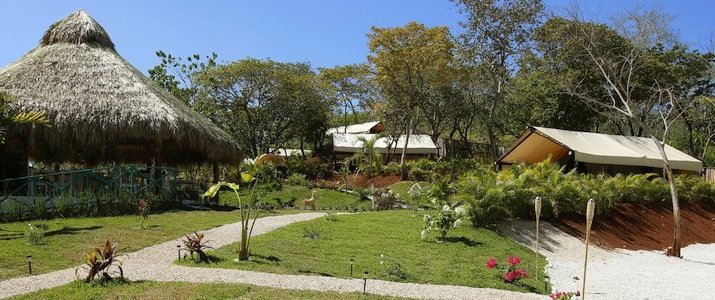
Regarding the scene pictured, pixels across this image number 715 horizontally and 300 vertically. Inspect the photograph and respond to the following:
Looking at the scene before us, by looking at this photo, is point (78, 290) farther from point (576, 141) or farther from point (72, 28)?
point (576, 141)

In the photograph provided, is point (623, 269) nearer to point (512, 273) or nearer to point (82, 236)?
point (512, 273)

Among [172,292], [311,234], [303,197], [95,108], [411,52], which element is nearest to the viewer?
[172,292]

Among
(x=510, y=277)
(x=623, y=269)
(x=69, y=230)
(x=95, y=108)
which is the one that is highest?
(x=95, y=108)

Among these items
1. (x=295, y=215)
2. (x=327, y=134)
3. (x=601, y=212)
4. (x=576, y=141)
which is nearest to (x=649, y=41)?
(x=576, y=141)

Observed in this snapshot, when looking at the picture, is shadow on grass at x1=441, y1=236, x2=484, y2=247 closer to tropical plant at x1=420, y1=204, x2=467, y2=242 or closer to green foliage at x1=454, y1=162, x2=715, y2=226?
tropical plant at x1=420, y1=204, x2=467, y2=242

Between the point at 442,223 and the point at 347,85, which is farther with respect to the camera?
the point at 347,85

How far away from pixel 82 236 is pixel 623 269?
10.8 metres

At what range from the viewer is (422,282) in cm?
871

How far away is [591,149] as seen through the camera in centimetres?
2500

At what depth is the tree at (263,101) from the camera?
136ft

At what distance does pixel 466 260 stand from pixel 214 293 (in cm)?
500

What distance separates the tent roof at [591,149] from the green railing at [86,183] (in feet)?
50.0

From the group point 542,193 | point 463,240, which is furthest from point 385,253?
point 542,193

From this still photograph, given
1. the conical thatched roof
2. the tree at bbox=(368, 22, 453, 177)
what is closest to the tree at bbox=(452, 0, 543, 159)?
the tree at bbox=(368, 22, 453, 177)
